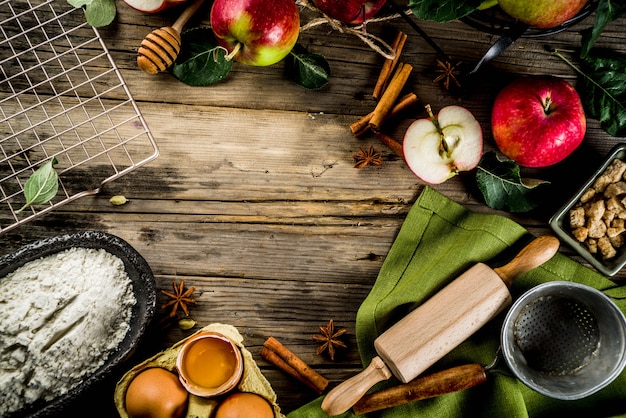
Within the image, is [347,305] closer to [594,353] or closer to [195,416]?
[195,416]

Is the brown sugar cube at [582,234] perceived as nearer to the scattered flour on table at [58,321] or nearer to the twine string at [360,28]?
the twine string at [360,28]

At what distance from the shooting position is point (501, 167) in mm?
1186

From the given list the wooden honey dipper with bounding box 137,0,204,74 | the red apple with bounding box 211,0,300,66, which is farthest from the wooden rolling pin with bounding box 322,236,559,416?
the wooden honey dipper with bounding box 137,0,204,74

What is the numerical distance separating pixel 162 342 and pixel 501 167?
0.85 m

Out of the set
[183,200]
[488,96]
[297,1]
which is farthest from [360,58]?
[183,200]

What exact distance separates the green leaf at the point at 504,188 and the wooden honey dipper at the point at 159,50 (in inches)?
28.6

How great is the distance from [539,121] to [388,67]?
35cm

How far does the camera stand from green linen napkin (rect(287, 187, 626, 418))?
3.75 ft

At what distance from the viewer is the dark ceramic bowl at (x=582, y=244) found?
1.15m

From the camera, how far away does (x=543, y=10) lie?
912 millimetres

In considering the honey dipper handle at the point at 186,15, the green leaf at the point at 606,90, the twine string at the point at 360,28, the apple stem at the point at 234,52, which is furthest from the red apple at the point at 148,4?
the green leaf at the point at 606,90

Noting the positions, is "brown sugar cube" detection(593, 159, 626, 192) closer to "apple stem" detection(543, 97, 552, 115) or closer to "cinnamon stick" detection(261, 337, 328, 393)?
A: "apple stem" detection(543, 97, 552, 115)

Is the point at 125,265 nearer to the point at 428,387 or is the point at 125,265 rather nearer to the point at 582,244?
the point at 428,387

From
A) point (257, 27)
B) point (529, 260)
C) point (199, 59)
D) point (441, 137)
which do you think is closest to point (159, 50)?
point (199, 59)
